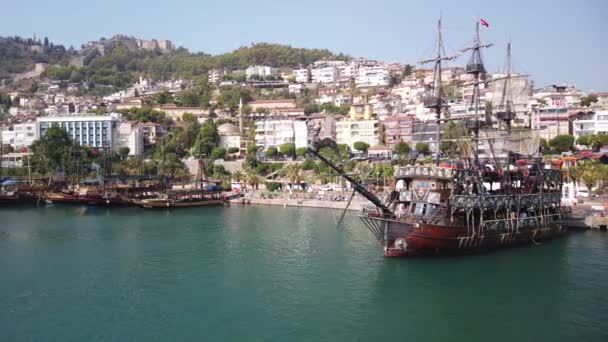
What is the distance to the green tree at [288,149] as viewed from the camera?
260ft

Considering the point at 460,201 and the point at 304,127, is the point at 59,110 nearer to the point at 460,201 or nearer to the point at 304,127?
the point at 304,127

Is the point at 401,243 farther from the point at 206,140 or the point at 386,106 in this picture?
the point at 386,106

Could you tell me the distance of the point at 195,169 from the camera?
79.0m

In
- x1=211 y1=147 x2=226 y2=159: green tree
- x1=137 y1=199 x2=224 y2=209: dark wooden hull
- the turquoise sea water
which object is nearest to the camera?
the turquoise sea water

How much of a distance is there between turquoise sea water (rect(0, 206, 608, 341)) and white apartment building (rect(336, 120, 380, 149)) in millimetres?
44772

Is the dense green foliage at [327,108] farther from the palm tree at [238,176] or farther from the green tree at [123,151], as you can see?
the green tree at [123,151]

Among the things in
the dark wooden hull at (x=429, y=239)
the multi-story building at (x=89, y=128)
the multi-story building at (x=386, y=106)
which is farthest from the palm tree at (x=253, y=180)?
the dark wooden hull at (x=429, y=239)

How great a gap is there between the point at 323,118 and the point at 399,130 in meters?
11.0

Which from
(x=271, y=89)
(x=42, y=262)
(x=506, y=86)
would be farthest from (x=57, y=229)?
(x=271, y=89)

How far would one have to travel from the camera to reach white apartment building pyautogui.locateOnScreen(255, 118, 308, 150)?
82188mm

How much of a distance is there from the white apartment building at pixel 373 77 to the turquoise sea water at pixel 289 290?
87.9 meters

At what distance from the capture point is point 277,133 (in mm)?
85812

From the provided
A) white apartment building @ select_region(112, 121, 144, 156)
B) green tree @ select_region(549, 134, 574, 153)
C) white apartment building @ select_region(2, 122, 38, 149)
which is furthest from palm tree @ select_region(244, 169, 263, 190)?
white apartment building @ select_region(2, 122, 38, 149)

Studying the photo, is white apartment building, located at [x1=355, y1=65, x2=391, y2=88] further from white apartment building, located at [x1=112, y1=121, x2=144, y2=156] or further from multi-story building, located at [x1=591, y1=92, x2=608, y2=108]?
white apartment building, located at [x1=112, y1=121, x2=144, y2=156]
